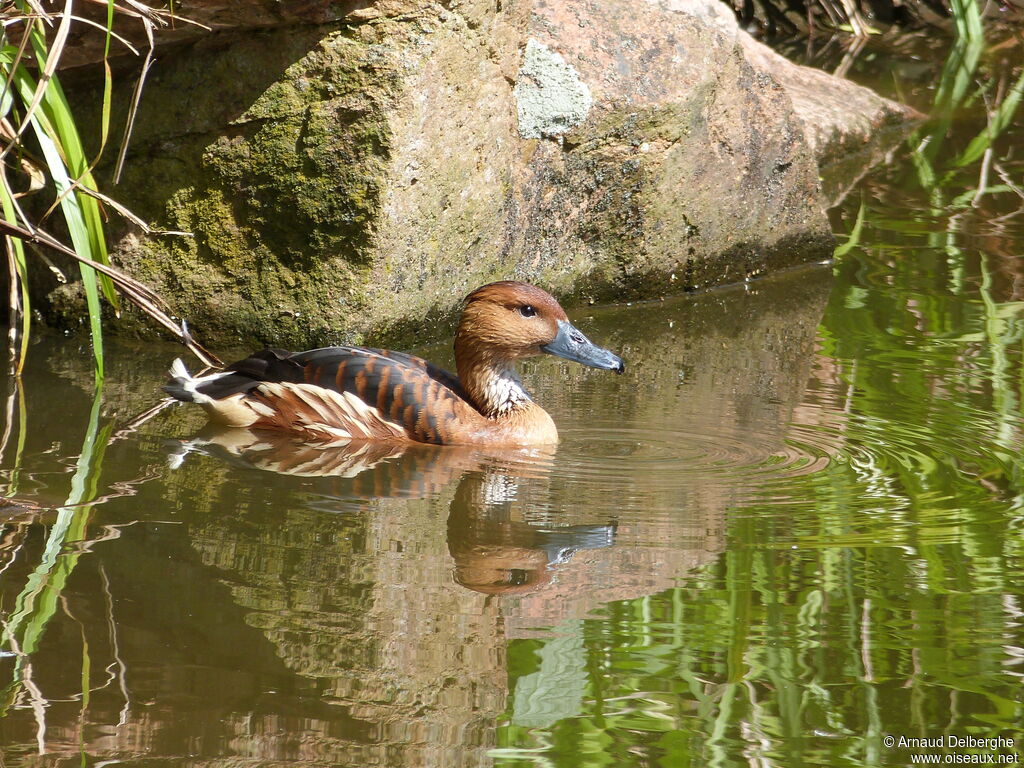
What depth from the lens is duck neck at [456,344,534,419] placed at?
5645mm

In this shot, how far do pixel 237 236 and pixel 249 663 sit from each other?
3.29 m

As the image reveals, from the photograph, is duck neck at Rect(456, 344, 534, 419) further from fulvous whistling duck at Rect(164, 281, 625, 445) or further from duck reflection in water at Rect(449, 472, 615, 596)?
duck reflection in water at Rect(449, 472, 615, 596)

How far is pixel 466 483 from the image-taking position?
4.98 metres

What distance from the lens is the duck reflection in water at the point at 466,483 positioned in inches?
163

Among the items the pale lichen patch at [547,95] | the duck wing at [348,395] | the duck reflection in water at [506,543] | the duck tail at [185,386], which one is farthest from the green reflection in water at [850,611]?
the duck tail at [185,386]

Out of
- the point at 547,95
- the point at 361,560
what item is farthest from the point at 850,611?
the point at 547,95

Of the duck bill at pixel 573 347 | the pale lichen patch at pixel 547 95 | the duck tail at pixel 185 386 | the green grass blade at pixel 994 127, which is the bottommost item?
the duck tail at pixel 185 386

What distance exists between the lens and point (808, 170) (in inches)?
317

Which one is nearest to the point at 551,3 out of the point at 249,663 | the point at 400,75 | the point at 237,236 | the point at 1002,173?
the point at 400,75

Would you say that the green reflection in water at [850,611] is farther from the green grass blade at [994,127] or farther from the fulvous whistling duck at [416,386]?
the green grass blade at [994,127]

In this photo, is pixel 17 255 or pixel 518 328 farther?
pixel 518 328

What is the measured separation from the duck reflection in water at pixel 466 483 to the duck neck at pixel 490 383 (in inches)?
10.3

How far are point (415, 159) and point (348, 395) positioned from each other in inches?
49.4

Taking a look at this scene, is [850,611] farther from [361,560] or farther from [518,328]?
[518,328]
